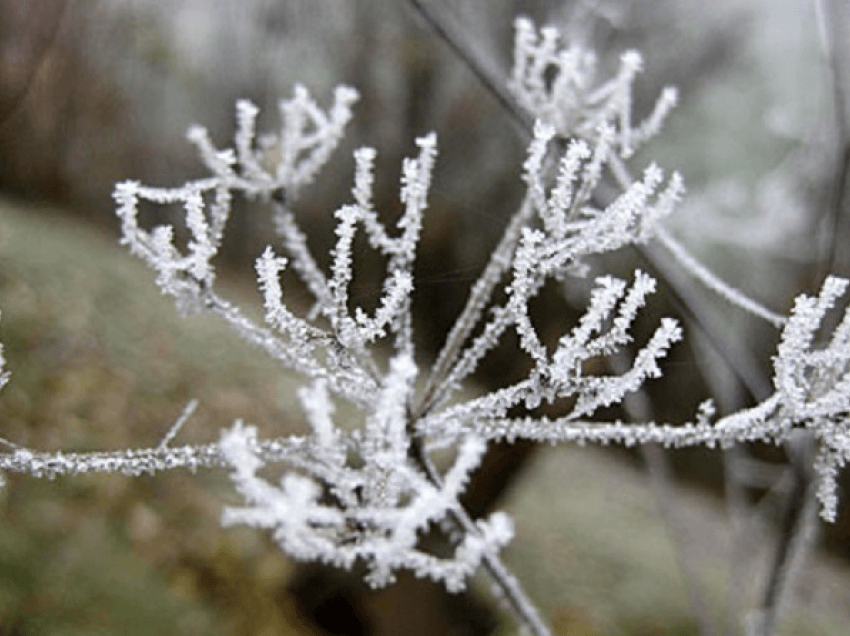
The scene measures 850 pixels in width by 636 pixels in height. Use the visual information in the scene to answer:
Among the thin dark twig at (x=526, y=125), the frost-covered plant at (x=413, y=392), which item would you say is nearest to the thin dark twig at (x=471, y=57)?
the thin dark twig at (x=526, y=125)

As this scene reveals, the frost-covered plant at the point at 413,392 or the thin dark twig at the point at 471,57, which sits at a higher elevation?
the thin dark twig at the point at 471,57

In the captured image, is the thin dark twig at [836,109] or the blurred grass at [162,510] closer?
the thin dark twig at [836,109]

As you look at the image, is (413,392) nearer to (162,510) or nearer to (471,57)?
(471,57)

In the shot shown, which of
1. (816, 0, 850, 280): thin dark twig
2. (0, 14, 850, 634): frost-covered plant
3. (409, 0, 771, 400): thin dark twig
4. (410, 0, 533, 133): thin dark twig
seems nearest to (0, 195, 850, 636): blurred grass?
(409, 0, 771, 400): thin dark twig


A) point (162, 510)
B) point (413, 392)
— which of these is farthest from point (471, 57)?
point (162, 510)

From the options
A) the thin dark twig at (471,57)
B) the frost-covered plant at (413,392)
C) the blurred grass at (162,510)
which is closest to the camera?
the frost-covered plant at (413,392)

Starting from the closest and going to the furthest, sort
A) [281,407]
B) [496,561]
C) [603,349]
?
[603,349]
[496,561]
[281,407]

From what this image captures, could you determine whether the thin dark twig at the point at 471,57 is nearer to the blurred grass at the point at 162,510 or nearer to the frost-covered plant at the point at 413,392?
the frost-covered plant at the point at 413,392

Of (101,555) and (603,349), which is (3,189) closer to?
(101,555)

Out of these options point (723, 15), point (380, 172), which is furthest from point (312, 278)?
point (723, 15)

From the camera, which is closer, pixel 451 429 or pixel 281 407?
pixel 451 429
